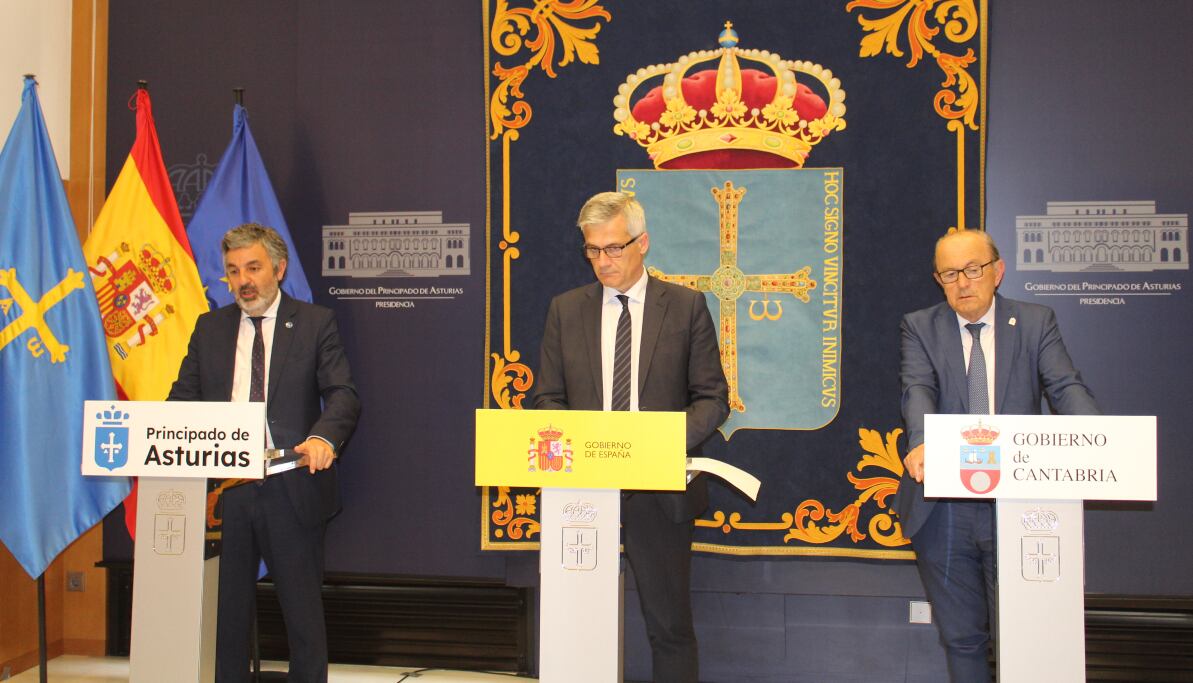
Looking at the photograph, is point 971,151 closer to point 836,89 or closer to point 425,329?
point 836,89

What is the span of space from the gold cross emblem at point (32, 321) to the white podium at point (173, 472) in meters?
1.21

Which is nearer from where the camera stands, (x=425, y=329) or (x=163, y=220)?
(x=163, y=220)

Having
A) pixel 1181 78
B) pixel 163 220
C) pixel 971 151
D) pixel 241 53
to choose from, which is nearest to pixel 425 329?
pixel 163 220

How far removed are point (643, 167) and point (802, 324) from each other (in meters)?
0.93

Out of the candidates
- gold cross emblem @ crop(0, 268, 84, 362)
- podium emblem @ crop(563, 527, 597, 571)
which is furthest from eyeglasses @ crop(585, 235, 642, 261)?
gold cross emblem @ crop(0, 268, 84, 362)

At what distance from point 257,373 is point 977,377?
2.34 metres

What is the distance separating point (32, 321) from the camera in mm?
3406

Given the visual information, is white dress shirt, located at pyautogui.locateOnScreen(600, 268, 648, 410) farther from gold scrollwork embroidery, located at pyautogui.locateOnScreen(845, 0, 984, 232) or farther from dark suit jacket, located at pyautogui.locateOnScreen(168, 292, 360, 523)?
gold scrollwork embroidery, located at pyautogui.locateOnScreen(845, 0, 984, 232)

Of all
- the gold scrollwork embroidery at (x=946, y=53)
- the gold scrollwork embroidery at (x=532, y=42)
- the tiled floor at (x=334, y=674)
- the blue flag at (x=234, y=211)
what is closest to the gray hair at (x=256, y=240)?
the blue flag at (x=234, y=211)

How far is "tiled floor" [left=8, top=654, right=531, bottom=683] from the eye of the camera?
3.76 m

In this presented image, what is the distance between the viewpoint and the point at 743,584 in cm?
372

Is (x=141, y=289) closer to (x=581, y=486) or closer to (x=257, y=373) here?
(x=257, y=373)

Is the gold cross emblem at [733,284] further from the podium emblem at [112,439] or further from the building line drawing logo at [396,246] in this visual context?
the podium emblem at [112,439]

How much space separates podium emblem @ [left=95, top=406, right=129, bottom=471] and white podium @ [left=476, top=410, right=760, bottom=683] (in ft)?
3.34
